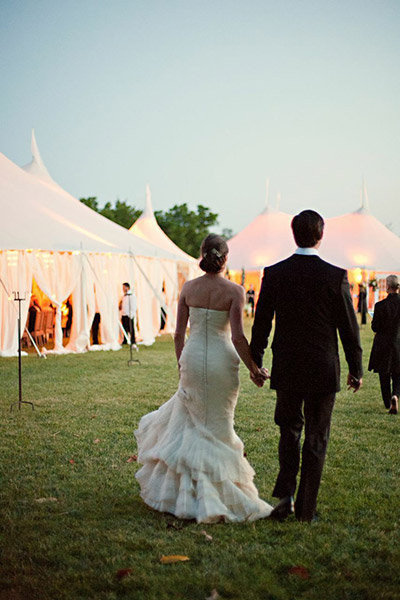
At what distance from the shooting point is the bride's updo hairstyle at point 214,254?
3.80 metres

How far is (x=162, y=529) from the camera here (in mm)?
3561

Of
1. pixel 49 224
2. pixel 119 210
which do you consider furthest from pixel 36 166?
pixel 119 210

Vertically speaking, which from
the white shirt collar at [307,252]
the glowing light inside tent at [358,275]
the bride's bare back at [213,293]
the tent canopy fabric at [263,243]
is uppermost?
the tent canopy fabric at [263,243]

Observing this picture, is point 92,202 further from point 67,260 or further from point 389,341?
point 389,341

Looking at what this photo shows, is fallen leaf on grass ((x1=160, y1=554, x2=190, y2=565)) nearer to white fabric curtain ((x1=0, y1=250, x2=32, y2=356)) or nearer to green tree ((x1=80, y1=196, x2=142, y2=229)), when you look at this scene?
white fabric curtain ((x1=0, y1=250, x2=32, y2=356))

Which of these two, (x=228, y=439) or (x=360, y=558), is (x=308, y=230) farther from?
(x=360, y=558)

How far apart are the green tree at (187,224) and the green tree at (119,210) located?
300 cm

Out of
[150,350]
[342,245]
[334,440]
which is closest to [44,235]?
[150,350]

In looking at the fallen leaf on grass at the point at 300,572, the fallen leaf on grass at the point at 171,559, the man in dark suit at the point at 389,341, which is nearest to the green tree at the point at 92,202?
the man in dark suit at the point at 389,341

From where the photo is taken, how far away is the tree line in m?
59.6

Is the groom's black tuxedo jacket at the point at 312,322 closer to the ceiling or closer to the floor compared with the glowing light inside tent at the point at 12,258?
closer to the floor

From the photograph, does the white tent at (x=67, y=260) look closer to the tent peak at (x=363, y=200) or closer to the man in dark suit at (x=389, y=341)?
the man in dark suit at (x=389, y=341)

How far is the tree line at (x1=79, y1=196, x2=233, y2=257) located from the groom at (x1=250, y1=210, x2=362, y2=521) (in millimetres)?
55847

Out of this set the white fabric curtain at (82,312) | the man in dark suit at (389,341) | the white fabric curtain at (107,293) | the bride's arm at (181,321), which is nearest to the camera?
the bride's arm at (181,321)
